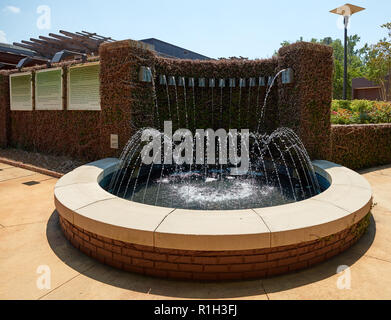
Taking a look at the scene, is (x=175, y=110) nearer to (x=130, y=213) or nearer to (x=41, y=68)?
(x=41, y=68)

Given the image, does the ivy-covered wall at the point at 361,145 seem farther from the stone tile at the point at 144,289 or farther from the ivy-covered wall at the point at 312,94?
the stone tile at the point at 144,289

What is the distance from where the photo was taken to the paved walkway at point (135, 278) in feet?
8.71

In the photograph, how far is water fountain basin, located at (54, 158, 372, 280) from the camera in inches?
110

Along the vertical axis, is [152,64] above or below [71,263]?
above

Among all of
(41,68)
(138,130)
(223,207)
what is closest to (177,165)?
(138,130)

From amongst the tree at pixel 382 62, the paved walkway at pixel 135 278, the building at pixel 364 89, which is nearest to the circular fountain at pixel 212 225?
the paved walkway at pixel 135 278

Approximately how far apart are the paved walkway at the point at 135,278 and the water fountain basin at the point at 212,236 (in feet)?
0.39

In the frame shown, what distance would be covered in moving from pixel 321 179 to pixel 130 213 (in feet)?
15.4

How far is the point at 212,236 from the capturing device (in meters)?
2.72

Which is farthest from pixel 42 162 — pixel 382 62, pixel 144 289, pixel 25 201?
pixel 382 62

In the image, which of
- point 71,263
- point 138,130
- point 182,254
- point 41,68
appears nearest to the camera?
point 182,254

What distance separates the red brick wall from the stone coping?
11 centimetres

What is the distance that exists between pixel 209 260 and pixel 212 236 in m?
0.30

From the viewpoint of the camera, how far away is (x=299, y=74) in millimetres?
7250
